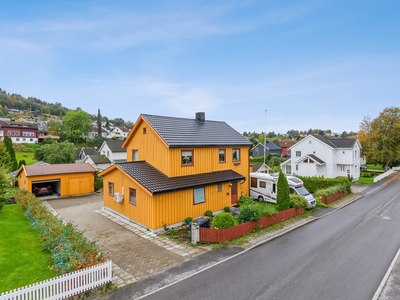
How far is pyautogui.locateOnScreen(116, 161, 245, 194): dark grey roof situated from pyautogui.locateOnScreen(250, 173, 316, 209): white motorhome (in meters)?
4.11

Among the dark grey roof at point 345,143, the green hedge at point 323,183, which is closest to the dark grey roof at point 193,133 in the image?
the green hedge at point 323,183

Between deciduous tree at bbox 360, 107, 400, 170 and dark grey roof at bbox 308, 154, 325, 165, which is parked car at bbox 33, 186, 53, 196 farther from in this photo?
deciduous tree at bbox 360, 107, 400, 170

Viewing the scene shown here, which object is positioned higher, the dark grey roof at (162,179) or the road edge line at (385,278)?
the dark grey roof at (162,179)

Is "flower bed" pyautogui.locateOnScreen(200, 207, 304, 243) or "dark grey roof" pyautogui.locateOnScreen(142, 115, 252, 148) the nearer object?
"flower bed" pyautogui.locateOnScreen(200, 207, 304, 243)

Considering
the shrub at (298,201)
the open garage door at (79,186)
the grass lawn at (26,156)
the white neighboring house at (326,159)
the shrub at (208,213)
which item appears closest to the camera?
the shrub at (208,213)

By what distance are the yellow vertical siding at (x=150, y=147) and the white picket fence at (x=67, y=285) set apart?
8.50 meters

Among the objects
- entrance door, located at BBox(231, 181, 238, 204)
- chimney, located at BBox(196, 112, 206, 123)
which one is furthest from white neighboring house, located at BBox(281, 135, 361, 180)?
chimney, located at BBox(196, 112, 206, 123)

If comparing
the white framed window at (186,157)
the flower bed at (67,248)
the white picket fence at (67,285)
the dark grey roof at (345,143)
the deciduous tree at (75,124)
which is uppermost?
the deciduous tree at (75,124)

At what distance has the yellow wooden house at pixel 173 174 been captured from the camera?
14469 millimetres

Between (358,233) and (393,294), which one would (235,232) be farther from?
(358,233)

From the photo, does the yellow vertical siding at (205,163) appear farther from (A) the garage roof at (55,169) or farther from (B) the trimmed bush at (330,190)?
(A) the garage roof at (55,169)

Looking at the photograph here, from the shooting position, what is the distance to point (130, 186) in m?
15.8

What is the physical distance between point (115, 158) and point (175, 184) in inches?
1259

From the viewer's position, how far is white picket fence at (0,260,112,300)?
6.60 m
